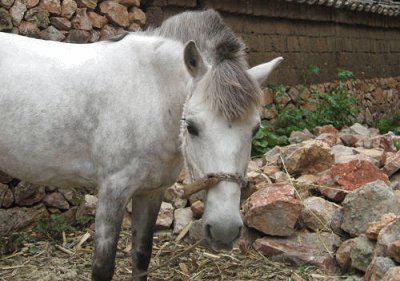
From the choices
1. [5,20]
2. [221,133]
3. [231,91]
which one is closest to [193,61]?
[231,91]

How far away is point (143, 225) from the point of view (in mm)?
3566

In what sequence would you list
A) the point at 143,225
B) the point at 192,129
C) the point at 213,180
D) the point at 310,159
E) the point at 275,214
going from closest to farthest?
1. the point at 213,180
2. the point at 192,129
3. the point at 143,225
4. the point at 275,214
5. the point at 310,159

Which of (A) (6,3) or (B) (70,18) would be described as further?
(B) (70,18)

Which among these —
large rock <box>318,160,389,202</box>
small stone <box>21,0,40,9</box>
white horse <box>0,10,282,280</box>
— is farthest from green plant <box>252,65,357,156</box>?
white horse <box>0,10,282,280</box>

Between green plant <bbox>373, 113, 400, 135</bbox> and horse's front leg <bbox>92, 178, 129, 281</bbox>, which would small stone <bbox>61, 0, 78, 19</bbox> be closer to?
horse's front leg <bbox>92, 178, 129, 281</bbox>

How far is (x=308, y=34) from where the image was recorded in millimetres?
8875

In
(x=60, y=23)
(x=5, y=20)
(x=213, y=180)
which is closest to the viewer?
(x=213, y=180)

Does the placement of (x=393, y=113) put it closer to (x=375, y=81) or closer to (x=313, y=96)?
(x=375, y=81)

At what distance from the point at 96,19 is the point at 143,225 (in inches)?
96.4

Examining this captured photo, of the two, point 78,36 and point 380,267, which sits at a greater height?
point 78,36

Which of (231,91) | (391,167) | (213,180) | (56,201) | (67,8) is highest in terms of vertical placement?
(67,8)

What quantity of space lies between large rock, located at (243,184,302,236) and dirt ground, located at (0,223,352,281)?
230 millimetres

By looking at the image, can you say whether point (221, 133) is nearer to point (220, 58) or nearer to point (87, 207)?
point (220, 58)

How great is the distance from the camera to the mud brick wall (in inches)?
285
